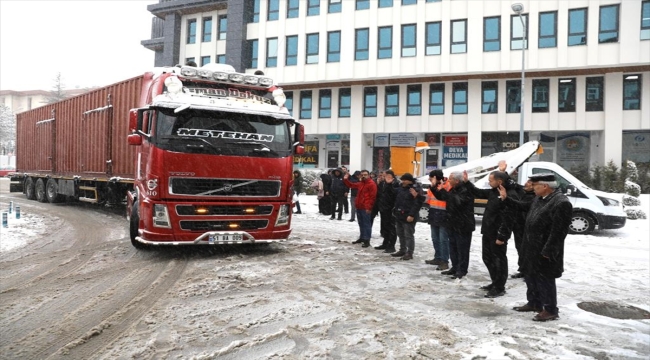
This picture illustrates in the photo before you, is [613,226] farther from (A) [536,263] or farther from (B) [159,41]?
(B) [159,41]

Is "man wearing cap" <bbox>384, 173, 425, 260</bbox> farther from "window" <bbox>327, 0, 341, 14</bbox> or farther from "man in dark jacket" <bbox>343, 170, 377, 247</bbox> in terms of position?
"window" <bbox>327, 0, 341, 14</bbox>

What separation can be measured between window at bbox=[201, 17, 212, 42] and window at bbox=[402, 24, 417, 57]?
14.7 meters

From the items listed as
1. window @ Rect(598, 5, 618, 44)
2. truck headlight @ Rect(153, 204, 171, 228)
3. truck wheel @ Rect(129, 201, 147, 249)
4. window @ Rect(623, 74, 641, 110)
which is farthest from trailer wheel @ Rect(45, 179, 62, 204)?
window @ Rect(623, 74, 641, 110)

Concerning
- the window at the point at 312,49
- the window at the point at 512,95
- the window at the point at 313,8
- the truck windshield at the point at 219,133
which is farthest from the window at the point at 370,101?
the truck windshield at the point at 219,133

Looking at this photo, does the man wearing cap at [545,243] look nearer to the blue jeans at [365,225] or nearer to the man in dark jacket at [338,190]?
the blue jeans at [365,225]

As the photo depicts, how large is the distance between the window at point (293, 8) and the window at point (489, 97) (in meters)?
12.8

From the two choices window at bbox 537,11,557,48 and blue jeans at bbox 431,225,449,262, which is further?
window at bbox 537,11,557,48

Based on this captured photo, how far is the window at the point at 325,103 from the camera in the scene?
2881cm

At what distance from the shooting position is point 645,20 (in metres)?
21.6

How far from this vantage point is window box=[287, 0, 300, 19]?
94.4 feet

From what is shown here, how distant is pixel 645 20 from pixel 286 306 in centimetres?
2501

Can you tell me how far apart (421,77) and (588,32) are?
28.3ft

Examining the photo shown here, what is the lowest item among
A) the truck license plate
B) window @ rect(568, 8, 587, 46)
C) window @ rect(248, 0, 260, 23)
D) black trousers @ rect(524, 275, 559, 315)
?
black trousers @ rect(524, 275, 559, 315)

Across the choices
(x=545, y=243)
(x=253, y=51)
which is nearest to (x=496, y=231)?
(x=545, y=243)
